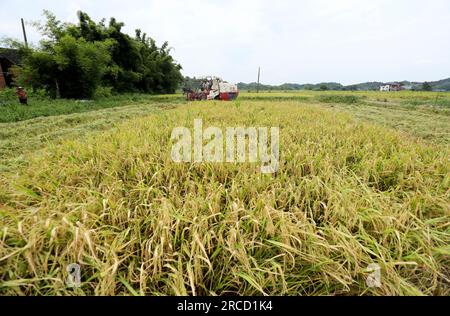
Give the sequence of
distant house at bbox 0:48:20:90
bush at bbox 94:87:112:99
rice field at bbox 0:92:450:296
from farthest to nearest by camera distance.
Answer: distant house at bbox 0:48:20:90 → bush at bbox 94:87:112:99 → rice field at bbox 0:92:450:296

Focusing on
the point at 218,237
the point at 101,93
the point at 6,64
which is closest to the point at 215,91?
the point at 101,93

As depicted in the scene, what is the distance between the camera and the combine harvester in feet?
43.3

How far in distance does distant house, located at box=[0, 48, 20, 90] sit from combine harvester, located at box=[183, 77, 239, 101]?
12.2 m

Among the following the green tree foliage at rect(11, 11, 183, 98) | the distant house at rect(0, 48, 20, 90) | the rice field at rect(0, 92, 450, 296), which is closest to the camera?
the rice field at rect(0, 92, 450, 296)

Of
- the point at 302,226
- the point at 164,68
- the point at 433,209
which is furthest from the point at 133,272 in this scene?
the point at 164,68

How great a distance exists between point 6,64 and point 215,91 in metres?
15.5

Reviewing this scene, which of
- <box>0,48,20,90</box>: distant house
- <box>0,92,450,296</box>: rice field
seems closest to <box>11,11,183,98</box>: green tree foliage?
<box>0,48,20,90</box>: distant house

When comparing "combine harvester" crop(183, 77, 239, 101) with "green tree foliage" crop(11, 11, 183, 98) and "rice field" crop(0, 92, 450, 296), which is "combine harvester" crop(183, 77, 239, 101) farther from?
"rice field" crop(0, 92, 450, 296)

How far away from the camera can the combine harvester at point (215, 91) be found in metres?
13.2

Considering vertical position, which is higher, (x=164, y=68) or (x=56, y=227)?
(x=164, y=68)

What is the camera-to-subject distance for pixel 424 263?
35.8 inches

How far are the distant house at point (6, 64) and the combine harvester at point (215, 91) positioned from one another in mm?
12170

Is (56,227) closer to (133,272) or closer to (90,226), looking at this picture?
(90,226)

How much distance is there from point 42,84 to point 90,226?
42.9 feet
